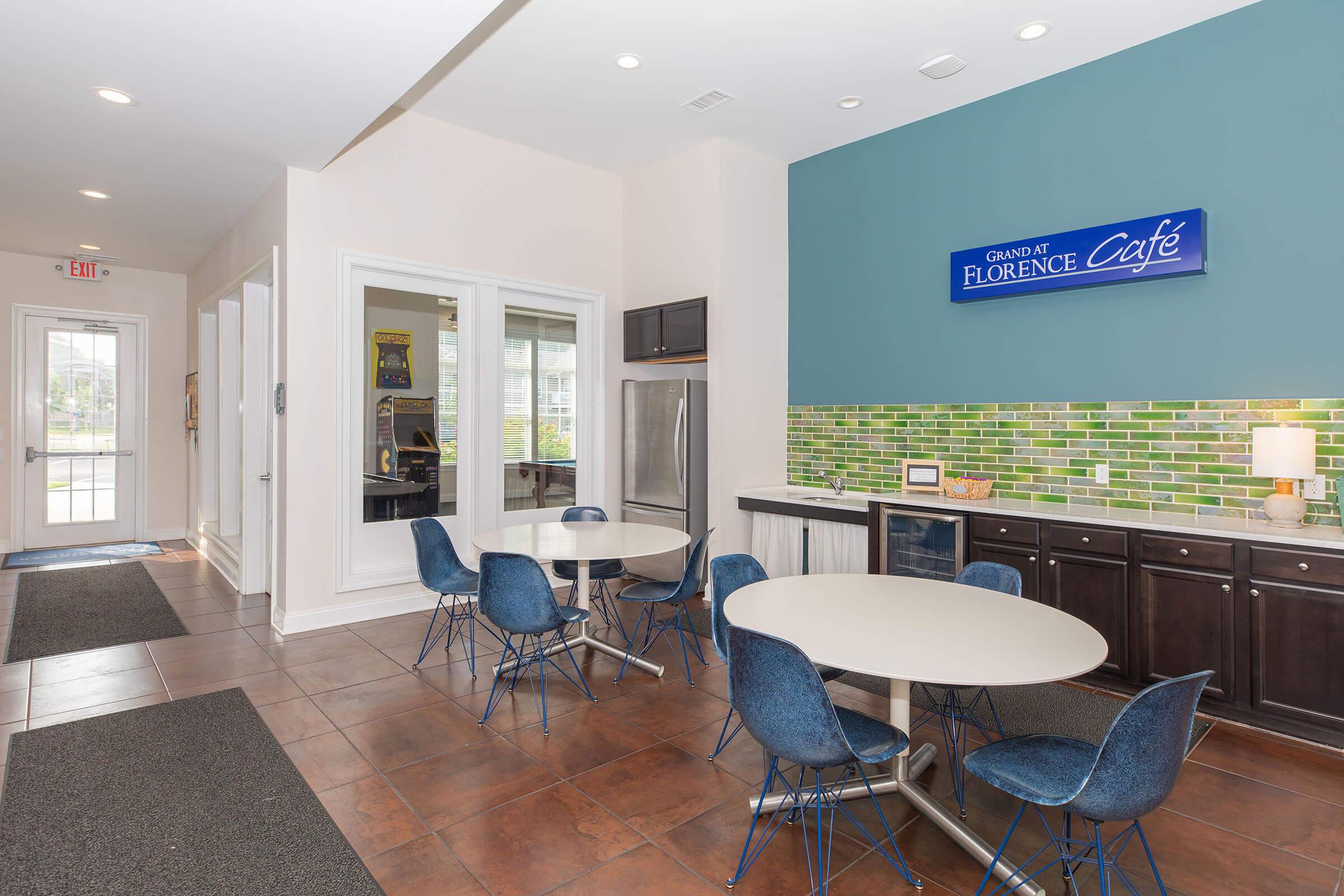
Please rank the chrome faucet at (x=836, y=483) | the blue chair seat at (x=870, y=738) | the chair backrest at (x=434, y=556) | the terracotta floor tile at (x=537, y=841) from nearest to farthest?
the blue chair seat at (x=870, y=738) < the terracotta floor tile at (x=537, y=841) < the chair backrest at (x=434, y=556) < the chrome faucet at (x=836, y=483)

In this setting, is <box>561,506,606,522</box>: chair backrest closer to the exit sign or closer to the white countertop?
the white countertop

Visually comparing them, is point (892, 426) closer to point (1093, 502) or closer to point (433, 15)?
point (1093, 502)

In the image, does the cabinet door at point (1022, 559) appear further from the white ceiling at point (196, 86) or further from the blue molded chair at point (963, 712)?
the white ceiling at point (196, 86)

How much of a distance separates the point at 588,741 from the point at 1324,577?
3.20 meters

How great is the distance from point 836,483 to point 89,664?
4.89 m

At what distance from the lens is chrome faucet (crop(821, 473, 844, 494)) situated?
5.48m

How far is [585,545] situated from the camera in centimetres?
390

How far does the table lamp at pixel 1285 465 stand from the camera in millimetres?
3338

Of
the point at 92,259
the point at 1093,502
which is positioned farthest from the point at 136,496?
the point at 1093,502

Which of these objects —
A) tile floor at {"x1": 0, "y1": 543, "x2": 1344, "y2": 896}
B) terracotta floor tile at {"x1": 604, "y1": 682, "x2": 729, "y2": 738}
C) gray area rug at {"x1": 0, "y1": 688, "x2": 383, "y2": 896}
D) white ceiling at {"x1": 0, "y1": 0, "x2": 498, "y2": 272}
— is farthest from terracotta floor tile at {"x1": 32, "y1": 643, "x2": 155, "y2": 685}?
white ceiling at {"x1": 0, "y1": 0, "x2": 498, "y2": 272}

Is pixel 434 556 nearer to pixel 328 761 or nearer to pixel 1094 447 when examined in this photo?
pixel 328 761

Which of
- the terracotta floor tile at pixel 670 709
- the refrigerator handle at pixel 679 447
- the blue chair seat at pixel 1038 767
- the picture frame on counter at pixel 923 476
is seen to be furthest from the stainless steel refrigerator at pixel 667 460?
the blue chair seat at pixel 1038 767

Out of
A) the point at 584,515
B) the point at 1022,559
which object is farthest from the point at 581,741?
the point at 1022,559

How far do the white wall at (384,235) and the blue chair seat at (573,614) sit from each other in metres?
1.96
